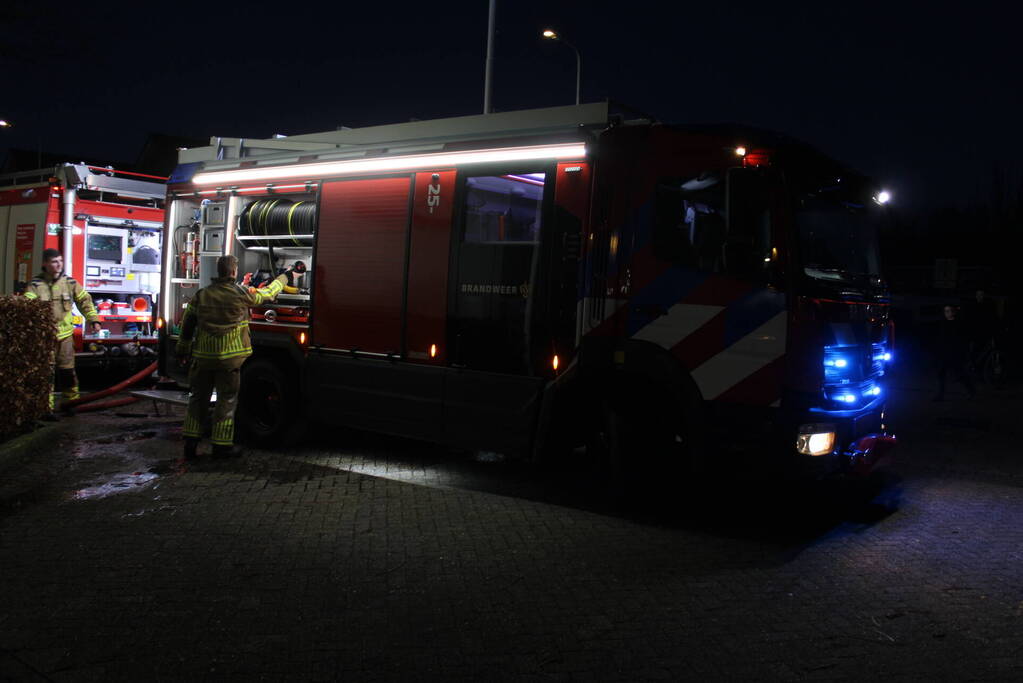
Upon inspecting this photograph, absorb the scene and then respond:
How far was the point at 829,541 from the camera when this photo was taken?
225 inches

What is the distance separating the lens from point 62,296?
32.7 ft

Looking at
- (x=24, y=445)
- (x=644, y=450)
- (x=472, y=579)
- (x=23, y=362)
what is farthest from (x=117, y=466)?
(x=644, y=450)

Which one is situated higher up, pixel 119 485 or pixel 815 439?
Answer: pixel 815 439

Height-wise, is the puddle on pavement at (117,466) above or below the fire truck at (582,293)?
below

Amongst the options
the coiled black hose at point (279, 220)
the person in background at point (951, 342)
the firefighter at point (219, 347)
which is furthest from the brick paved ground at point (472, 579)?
the person in background at point (951, 342)

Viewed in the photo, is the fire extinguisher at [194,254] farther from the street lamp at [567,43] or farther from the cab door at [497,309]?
the street lamp at [567,43]

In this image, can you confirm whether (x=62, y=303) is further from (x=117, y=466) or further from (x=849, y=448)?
(x=849, y=448)

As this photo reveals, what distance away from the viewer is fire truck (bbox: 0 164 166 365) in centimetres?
1198

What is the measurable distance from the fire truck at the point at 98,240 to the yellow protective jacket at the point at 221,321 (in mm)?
4516

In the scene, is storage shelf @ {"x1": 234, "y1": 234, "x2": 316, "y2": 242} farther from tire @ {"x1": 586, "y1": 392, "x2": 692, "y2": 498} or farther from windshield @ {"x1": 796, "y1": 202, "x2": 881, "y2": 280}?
windshield @ {"x1": 796, "y1": 202, "x2": 881, "y2": 280}

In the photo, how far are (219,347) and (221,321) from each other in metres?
0.24

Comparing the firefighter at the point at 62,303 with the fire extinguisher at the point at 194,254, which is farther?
the firefighter at the point at 62,303

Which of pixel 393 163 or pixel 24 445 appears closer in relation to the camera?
pixel 393 163

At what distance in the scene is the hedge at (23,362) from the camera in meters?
8.01
